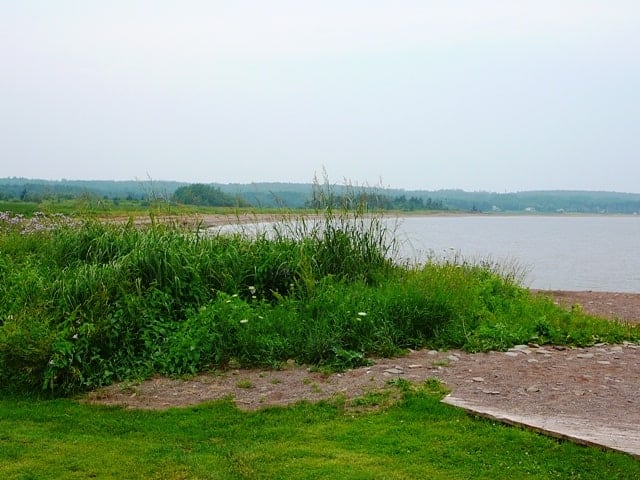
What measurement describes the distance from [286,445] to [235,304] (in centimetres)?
271

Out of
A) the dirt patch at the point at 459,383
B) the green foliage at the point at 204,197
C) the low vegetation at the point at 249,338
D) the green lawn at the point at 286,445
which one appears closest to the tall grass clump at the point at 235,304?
the low vegetation at the point at 249,338

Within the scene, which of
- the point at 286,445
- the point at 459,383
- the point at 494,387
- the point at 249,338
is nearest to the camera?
the point at 286,445

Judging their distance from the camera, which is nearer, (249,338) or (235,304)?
(249,338)

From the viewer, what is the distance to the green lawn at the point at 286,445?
388 centimetres

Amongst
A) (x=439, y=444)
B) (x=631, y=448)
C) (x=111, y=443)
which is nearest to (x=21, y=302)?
(x=111, y=443)

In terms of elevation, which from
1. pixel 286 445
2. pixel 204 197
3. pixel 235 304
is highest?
pixel 204 197

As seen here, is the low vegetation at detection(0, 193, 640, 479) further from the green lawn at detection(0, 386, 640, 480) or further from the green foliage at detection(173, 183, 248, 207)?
the green foliage at detection(173, 183, 248, 207)

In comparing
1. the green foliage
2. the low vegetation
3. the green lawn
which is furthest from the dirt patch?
the green foliage

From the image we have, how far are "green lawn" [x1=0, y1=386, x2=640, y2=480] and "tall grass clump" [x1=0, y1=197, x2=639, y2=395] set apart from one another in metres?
0.95

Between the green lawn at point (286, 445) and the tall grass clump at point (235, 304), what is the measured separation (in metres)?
0.95

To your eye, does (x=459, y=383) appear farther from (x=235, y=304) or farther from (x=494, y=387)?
(x=235, y=304)

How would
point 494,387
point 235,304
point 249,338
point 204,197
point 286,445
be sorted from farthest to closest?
point 204,197, point 235,304, point 249,338, point 494,387, point 286,445

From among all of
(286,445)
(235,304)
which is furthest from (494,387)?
(235,304)

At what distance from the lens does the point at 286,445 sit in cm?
429
